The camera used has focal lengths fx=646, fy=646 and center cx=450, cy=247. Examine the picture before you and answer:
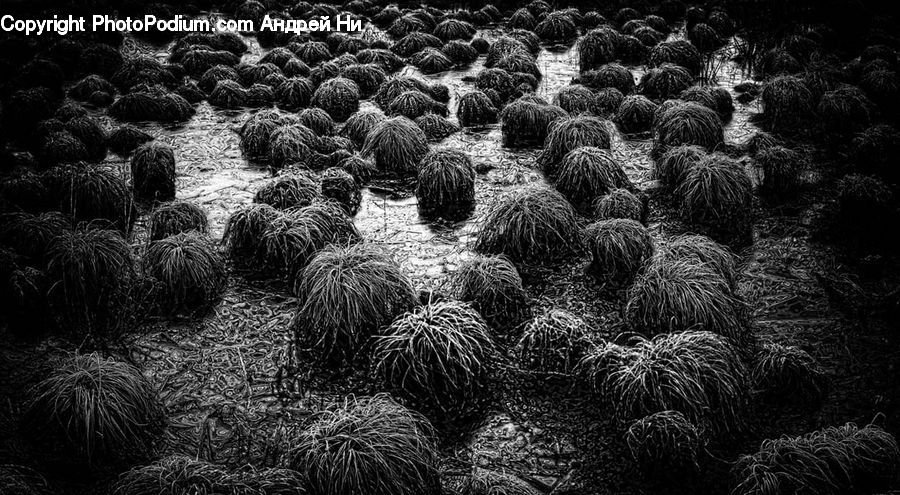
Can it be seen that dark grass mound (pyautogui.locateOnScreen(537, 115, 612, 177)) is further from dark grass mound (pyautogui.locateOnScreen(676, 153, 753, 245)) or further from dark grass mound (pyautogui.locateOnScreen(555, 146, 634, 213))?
dark grass mound (pyautogui.locateOnScreen(676, 153, 753, 245))

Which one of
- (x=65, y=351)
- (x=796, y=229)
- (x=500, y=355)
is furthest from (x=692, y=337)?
(x=65, y=351)

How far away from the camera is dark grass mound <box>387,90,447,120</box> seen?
13.2m

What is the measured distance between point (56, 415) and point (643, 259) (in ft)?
21.6

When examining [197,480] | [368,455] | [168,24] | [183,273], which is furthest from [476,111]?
[168,24]

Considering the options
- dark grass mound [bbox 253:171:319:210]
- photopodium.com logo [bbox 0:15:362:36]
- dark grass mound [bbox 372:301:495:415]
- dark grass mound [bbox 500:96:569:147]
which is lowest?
dark grass mound [bbox 372:301:495:415]

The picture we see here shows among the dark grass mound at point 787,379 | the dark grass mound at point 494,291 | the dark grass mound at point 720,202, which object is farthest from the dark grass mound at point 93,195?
the dark grass mound at point 787,379

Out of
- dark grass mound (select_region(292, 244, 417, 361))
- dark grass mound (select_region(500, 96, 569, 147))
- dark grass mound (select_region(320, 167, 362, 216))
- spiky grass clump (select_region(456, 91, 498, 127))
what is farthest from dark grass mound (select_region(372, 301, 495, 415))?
spiky grass clump (select_region(456, 91, 498, 127))

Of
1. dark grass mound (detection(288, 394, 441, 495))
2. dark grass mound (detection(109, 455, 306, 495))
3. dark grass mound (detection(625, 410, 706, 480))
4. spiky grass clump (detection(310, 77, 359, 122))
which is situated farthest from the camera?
spiky grass clump (detection(310, 77, 359, 122))

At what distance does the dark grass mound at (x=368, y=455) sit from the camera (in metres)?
5.00

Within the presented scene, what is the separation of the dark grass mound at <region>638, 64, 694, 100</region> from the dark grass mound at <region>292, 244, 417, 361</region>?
29.5 ft

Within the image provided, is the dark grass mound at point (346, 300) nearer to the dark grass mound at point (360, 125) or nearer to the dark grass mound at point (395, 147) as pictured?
the dark grass mound at point (395, 147)

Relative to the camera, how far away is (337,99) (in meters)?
13.6

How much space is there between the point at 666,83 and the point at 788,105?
2484 mm

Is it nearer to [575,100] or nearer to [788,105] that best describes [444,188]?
[575,100]
